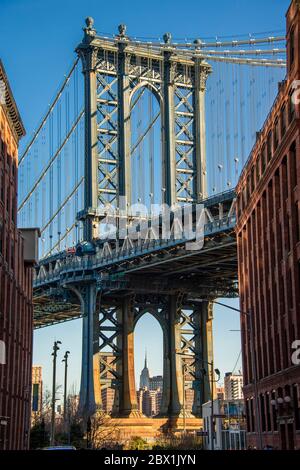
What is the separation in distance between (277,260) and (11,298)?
19.5 metres

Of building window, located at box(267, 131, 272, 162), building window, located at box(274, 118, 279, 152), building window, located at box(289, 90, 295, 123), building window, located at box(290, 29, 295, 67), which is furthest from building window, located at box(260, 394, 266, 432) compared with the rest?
building window, located at box(290, 29, 295, 67)

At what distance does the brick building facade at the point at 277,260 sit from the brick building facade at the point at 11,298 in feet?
51.2

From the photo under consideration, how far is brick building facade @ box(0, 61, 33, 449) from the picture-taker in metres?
60.2

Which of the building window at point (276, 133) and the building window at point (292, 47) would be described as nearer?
the building window at point (292, 47)

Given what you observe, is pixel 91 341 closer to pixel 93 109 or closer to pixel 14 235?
pixel 93 109

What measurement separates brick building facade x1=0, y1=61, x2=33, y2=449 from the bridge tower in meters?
34.6

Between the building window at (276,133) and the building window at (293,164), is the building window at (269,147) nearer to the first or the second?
the building window at (276,133)

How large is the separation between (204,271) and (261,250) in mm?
48888

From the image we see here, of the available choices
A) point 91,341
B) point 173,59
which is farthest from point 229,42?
point 91,341

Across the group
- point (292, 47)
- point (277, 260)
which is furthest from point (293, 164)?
point (277, 260)

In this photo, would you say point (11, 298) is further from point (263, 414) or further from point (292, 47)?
point (292, 47)

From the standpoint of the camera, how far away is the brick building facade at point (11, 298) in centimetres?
6023

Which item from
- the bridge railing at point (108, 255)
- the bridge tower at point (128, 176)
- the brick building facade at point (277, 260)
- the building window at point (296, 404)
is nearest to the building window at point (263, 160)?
the brick building facade at point (277, 260)

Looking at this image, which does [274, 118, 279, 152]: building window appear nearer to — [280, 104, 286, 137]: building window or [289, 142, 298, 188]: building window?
[280, 104, 286, 137]: building window
